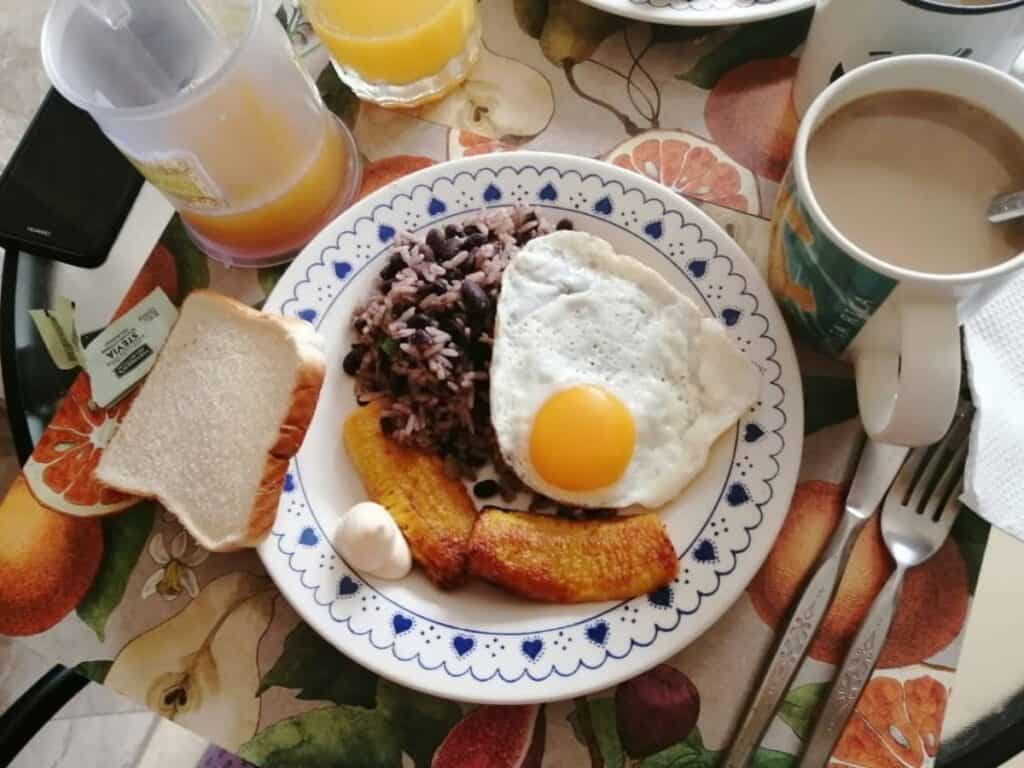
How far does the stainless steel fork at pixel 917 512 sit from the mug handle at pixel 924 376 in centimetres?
15

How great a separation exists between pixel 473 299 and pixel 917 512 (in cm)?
64

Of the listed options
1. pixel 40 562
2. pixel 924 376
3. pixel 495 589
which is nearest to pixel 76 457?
pixel 40 562

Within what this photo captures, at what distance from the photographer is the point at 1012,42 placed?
1123mm

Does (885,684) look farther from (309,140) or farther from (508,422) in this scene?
(309,140)

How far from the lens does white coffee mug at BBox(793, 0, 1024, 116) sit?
106 centimetres

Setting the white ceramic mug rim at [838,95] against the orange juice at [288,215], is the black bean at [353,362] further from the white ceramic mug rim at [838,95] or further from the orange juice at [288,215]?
the white ceramic mug rim at [838,95]

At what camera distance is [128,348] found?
1.38 metres

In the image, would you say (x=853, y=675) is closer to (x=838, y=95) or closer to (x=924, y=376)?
(x=924, y=376)

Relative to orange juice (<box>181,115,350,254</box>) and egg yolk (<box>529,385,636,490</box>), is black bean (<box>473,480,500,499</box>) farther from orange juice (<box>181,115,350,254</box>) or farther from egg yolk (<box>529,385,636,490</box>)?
orange juice (<box>181,115,350,254</box>)

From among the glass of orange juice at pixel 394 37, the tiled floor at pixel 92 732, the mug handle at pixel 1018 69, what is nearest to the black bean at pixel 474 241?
the glass of orange juice at pixel 394 37

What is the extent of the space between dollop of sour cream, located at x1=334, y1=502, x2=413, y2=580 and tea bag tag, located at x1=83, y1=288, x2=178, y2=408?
46 cm

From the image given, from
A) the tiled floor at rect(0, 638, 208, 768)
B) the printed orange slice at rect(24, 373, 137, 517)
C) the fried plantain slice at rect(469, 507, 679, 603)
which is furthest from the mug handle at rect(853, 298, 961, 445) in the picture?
the tiled floor at rect(0, 638, 208, 768)

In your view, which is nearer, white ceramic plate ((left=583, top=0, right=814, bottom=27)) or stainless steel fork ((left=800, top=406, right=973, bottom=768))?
stainless steel fork ((left=800, top=406, right=973, bottom=768))

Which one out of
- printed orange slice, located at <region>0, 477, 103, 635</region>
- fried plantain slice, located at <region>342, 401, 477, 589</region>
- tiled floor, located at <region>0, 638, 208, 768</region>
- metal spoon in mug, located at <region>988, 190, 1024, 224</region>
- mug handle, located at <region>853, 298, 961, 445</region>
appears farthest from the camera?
tiled floor, located at <region>0, 638, 208, 768</region>
